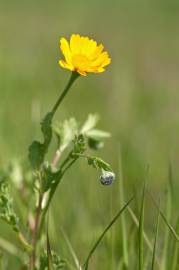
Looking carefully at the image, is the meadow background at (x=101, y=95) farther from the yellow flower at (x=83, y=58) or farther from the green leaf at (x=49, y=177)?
the yellow flower at (x=83, y=58)

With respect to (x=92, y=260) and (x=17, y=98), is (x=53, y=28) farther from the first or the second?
(x=92, y=260)

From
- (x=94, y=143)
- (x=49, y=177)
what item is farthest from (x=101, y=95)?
(x=49, y=177)

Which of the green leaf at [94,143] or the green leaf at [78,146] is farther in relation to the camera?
the green leaf at [94,143]

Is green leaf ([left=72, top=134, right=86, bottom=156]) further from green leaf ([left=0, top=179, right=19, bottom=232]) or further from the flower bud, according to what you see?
green leaf ([left=0, top=179, right=19, bottom=232])

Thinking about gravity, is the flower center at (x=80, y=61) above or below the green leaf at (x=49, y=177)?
above

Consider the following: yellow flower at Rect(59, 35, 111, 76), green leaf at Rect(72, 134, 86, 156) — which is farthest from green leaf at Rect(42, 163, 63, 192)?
yellow flower at Rect(59, 35, 111, 76)

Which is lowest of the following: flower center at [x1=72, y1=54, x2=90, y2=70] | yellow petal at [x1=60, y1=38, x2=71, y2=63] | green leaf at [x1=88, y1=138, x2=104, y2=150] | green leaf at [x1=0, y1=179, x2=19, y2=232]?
green leaf at [x1=0, y1=179, x2=19, y2=232]

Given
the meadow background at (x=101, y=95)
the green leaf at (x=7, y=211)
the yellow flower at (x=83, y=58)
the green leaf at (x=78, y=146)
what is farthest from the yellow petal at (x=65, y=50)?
the meadow background at (x=101, y=95)

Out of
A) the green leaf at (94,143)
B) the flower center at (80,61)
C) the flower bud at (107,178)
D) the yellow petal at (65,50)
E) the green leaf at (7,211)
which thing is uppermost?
the yellow petal at (65,50)

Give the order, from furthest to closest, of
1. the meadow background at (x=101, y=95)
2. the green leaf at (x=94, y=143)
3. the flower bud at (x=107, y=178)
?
the meadow background at (x=101, y=95) → the green leaf at (x=94, y=143) → the flower bud at (x=107, y=178)
